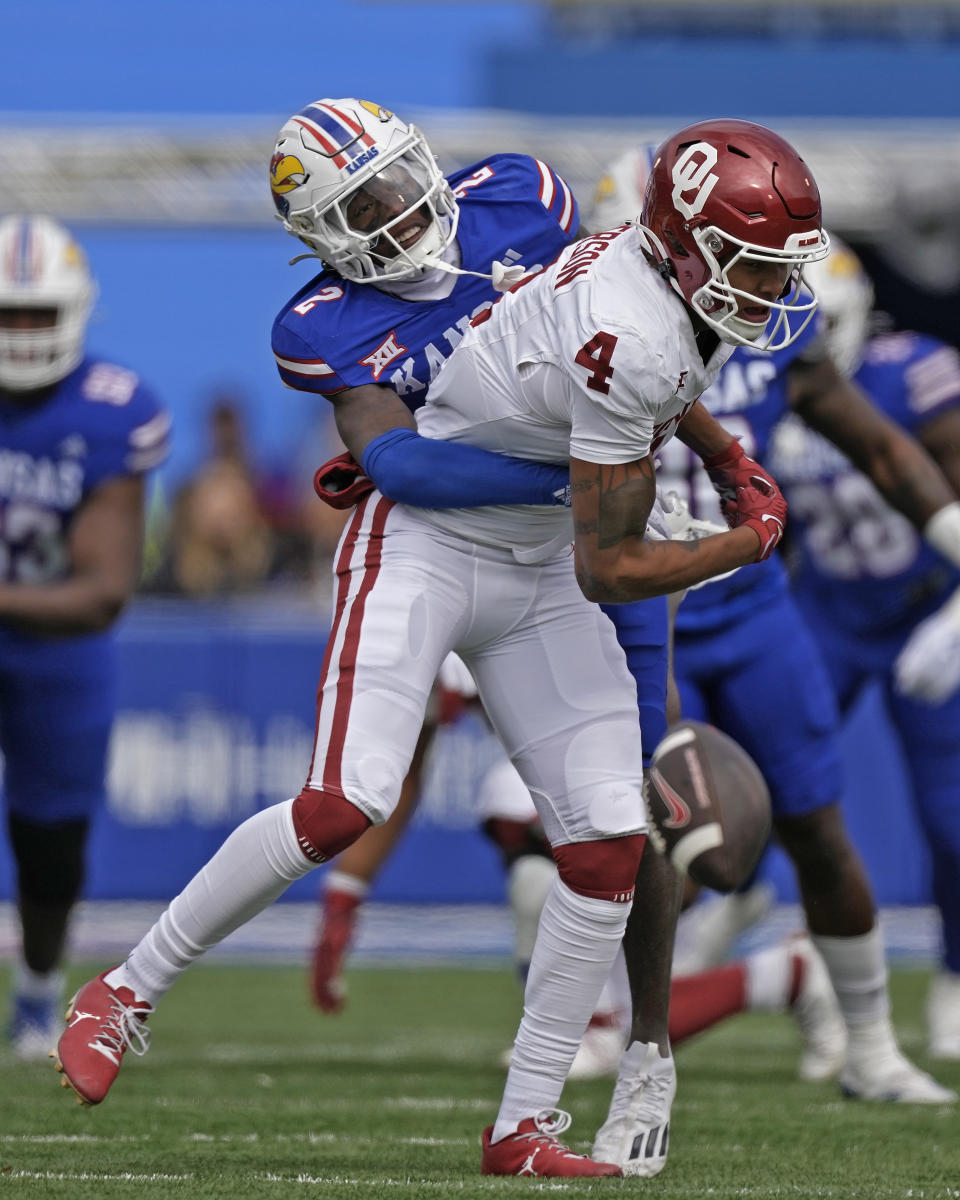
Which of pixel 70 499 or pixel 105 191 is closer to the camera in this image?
pixel 70 499

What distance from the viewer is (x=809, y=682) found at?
4352mm

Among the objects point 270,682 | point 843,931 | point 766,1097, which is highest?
point 843,931

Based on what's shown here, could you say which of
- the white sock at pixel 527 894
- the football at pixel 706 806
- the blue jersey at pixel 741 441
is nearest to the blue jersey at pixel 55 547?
the white sock at pixel 527 894

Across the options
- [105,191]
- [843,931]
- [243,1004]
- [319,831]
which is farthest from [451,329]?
[105,191]

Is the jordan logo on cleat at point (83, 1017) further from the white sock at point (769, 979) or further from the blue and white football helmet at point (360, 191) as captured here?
the white sock at point (769, 979)

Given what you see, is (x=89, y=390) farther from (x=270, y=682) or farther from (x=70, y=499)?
(x=270, y=682)

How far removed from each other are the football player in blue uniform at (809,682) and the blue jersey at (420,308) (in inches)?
28.9

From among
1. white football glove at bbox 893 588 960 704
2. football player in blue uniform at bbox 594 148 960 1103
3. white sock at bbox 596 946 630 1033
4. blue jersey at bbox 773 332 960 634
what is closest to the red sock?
football player in blue uniform at bbox 594 148 960 1103

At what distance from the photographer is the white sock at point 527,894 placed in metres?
4.91

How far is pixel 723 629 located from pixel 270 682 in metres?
4.13

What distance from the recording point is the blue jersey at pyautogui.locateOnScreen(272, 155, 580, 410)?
3.45m

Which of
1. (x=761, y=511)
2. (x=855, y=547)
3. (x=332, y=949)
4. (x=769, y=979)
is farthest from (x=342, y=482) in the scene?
(x=855, y=547)

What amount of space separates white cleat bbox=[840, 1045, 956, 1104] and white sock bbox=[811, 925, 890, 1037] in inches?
2.6

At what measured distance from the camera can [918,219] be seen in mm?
10688
